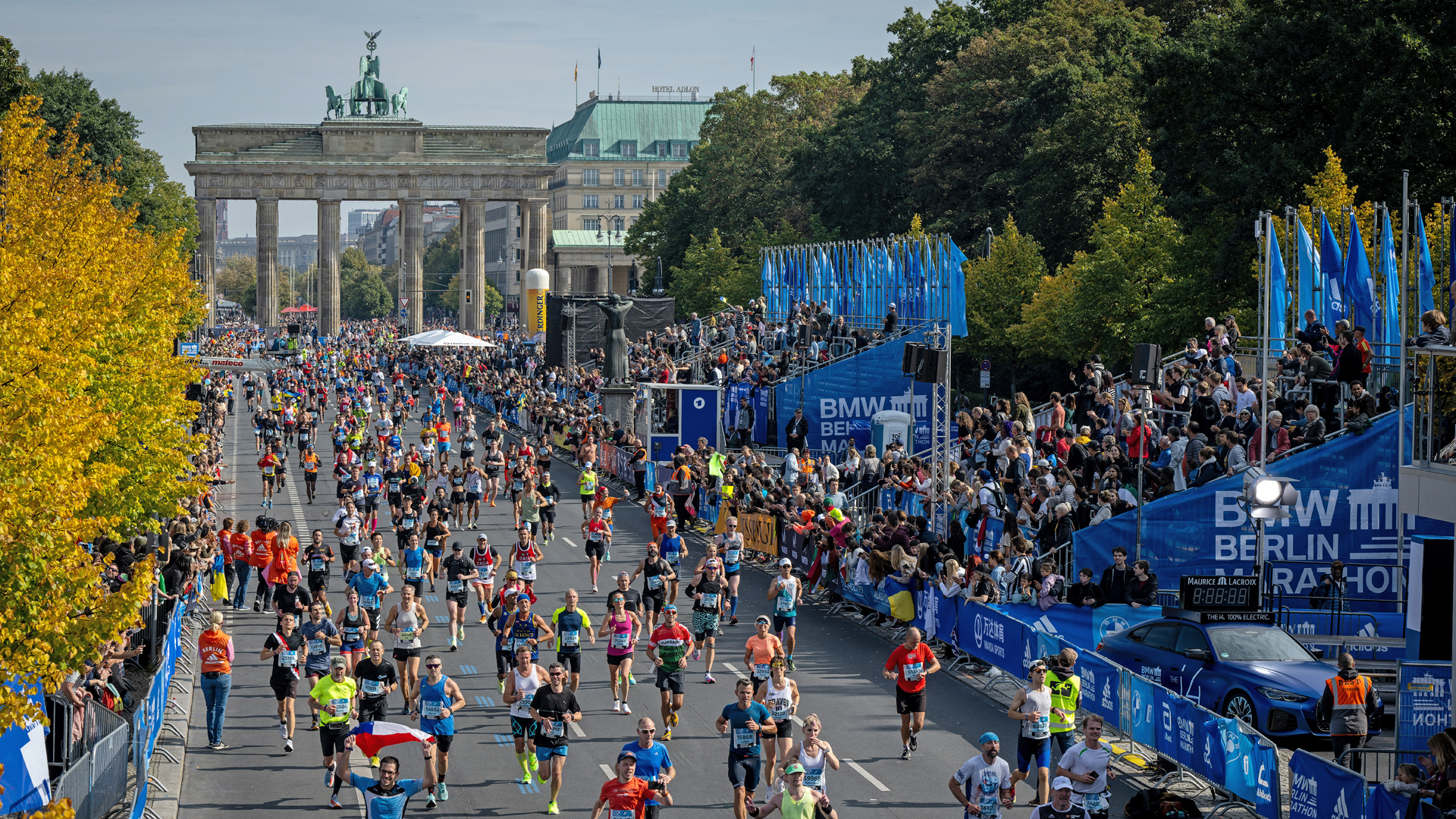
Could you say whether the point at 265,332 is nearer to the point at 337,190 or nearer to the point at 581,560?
the point at 337,190

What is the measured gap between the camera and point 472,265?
126812 mm

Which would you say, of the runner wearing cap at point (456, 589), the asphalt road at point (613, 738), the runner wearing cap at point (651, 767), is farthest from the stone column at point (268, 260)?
the runner wearing cap at point (651, 767)

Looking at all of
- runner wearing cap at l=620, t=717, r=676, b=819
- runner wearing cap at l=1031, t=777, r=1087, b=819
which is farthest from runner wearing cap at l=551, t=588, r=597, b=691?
runner wearing cap at l=1031, t=777, r=1087, b=819

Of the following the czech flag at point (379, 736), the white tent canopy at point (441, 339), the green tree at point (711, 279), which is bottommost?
the czech flag at point (379, 736)

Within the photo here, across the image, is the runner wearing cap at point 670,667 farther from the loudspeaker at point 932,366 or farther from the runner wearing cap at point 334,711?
the loudspeaker at point 932,366

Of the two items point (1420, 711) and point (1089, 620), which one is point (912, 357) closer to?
point (1089, 620)

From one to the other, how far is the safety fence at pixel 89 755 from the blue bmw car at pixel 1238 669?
1088 centimetres

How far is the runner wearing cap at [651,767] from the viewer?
1382cm

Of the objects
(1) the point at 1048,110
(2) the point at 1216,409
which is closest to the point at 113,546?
(2) the point at 1216,409

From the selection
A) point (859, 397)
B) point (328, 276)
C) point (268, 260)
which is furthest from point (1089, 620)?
point (268, 260)

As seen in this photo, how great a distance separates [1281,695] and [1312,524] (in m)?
5.47

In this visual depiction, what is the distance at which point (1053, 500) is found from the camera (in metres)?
24.5

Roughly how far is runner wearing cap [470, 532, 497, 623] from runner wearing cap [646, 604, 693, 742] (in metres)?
6.56

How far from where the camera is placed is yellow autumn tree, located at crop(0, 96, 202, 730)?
15.0 metres
